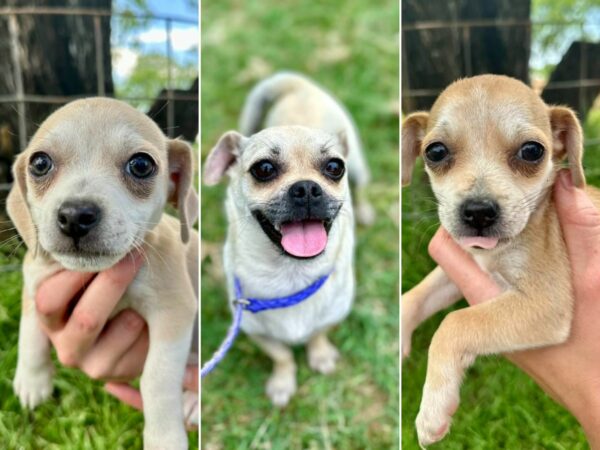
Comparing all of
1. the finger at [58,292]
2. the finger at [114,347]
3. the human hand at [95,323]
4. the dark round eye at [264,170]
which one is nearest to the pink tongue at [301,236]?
the dark round eye at [264,170]

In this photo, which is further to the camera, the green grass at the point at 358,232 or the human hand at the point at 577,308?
the green grass at the point at 358,232

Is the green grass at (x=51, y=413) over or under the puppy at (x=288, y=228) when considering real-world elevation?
under

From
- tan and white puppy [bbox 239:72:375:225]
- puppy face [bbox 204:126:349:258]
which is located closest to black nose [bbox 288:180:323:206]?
puppy face [bbox 204:126:349:258]

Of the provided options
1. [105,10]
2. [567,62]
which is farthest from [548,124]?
[105,10]

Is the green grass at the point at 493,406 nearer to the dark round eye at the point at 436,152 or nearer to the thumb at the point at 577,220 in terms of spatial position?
the dark round eye at the point at 436,152

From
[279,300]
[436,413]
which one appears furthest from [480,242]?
[279,300]

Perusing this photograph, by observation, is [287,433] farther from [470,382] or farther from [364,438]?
[470,382]

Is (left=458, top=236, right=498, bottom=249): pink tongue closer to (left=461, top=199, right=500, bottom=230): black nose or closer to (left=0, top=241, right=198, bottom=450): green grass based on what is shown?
(left=461, top=199, right=500, bottom=230): black nose
